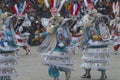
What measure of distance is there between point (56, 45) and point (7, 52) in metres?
1.11

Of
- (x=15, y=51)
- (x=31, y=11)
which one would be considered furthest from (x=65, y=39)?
(x=31, y=11)

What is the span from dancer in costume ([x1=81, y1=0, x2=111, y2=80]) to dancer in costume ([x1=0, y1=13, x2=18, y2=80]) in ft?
6.31

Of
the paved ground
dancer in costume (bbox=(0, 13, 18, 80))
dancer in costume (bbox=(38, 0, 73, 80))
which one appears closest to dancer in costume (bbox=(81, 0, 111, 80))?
the paved ground

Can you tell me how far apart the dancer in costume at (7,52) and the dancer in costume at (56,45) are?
71 cm

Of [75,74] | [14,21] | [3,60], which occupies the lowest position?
[75,74]

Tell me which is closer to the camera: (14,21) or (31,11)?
(14,21)

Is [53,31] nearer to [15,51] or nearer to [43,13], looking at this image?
[15,51]

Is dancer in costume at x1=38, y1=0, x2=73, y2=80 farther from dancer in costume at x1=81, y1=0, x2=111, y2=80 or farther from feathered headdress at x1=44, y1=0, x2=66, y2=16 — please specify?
dancer in costume at x1=81, y1=0, x2=111, y2=80

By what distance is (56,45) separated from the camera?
34.3 ft

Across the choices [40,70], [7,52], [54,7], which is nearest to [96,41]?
[54,7]

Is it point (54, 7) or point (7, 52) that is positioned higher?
point (54, 7)

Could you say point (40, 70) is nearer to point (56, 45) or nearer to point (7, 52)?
point (56, 45)

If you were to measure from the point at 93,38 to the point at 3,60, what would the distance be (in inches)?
90.6

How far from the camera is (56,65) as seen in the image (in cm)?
1040
